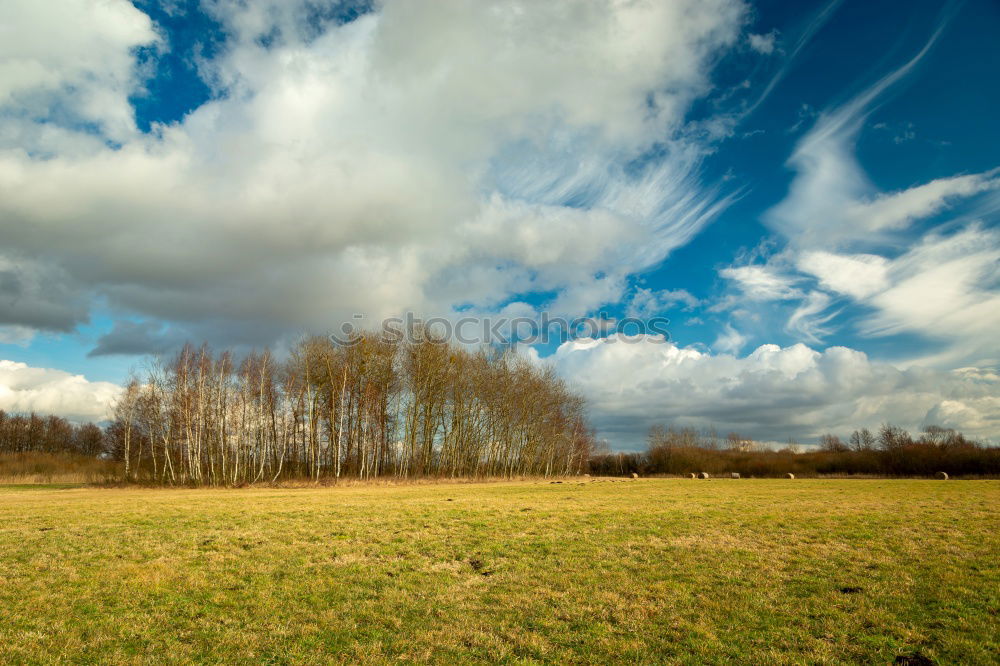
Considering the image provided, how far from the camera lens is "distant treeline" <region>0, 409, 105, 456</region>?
11869 cm

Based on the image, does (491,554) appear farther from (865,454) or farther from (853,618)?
(865,454)

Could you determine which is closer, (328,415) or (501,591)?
(501,591)

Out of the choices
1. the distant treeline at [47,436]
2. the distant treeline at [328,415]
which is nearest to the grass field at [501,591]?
the distant treeline at [328,415]

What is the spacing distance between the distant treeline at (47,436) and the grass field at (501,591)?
13164 centimetres

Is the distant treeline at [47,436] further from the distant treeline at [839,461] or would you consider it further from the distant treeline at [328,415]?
the distant treeline at [839,461]

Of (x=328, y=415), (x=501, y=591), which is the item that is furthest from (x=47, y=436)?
(x=501, y=591)

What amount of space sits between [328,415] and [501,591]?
5122 cm

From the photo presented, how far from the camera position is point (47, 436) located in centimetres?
12325

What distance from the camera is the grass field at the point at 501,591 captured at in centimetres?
721

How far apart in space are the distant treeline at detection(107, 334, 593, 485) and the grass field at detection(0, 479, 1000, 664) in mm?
38557

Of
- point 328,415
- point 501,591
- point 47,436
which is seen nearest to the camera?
point 501,591

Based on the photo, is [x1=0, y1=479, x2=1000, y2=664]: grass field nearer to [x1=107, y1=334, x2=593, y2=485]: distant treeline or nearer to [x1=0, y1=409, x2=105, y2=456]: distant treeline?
[x1=107, y1=334, x2=593, y2=485]: distant treeline

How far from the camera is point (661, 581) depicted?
10.4 meters

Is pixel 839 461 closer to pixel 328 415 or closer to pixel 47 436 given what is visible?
pixel 328 415
